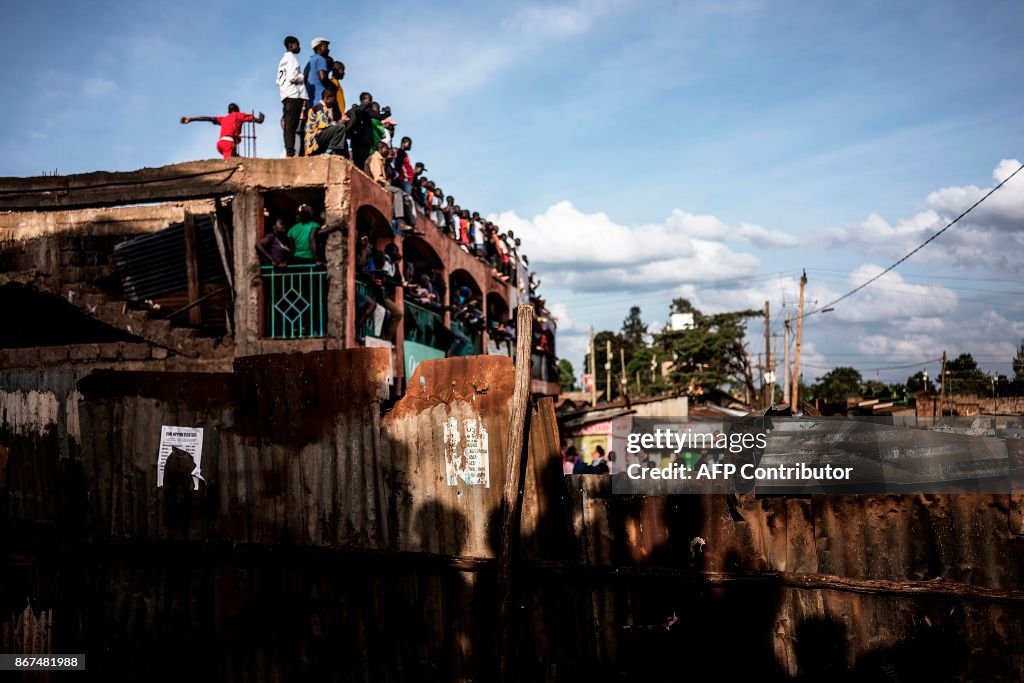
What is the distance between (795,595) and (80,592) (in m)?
4.34

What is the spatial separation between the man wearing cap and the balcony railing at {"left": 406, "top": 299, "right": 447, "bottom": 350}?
4247 millimetres

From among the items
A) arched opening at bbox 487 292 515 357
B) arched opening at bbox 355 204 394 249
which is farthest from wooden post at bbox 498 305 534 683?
arched opening at bbox 487 292 515 357

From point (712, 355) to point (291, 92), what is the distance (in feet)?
121

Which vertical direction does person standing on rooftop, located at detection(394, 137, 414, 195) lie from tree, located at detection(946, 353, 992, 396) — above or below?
above

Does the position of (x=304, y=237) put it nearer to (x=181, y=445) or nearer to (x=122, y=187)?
(x=122, y=187)

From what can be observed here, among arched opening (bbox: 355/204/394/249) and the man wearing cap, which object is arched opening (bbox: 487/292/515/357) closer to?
arched opening (bbox: 355/204/394/249)

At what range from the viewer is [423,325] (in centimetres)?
1647

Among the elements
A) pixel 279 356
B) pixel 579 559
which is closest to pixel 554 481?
pixel 579 559

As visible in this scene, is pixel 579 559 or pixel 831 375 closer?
pixel 579 559

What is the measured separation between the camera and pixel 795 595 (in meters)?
3.45

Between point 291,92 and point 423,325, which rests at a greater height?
point 291,92

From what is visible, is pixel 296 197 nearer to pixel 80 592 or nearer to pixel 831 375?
pixel 80 592

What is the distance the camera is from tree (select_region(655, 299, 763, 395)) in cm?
4547

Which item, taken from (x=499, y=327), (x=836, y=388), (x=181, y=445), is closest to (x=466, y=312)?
(x=499, y=327)
